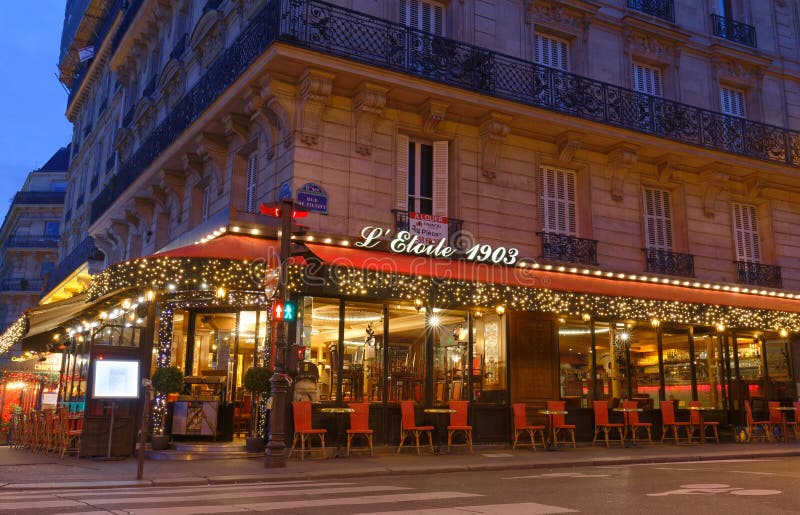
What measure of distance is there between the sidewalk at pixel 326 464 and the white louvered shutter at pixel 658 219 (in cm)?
457

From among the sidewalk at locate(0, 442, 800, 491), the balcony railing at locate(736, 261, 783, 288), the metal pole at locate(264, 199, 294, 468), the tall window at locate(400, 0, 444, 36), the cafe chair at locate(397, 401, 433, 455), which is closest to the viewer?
the sidewalk at locate(0, 442, 800, 491)

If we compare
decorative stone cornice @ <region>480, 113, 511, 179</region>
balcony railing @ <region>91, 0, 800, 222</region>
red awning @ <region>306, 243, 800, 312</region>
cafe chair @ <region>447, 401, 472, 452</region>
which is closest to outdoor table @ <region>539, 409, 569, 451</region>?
cafe chair @ <region>447, 401, 472, 452</region>

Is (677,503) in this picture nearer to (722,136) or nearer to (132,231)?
(722,136)

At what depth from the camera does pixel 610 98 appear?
51.7ft

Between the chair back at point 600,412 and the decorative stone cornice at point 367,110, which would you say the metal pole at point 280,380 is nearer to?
the decorative stone cornice at point 367,110

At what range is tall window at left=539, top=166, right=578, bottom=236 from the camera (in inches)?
607

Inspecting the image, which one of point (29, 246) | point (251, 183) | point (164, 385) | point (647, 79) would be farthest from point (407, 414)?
point (29, 246)

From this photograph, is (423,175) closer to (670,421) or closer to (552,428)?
(552,428)

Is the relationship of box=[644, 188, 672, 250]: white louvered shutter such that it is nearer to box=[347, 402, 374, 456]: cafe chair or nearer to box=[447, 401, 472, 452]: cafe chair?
box=[447, 401, 472, 452]: cafe chair

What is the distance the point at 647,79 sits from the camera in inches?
690

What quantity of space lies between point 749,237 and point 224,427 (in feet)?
42.9

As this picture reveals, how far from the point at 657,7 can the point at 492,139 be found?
655 centimetres

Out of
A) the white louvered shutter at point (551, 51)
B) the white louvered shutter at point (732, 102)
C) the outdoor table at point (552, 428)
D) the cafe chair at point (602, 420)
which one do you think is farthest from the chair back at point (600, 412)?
the white louvered shutter at point (732, 102)

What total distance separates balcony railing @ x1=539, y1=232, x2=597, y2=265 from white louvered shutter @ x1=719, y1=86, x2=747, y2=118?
6094 millimetres
